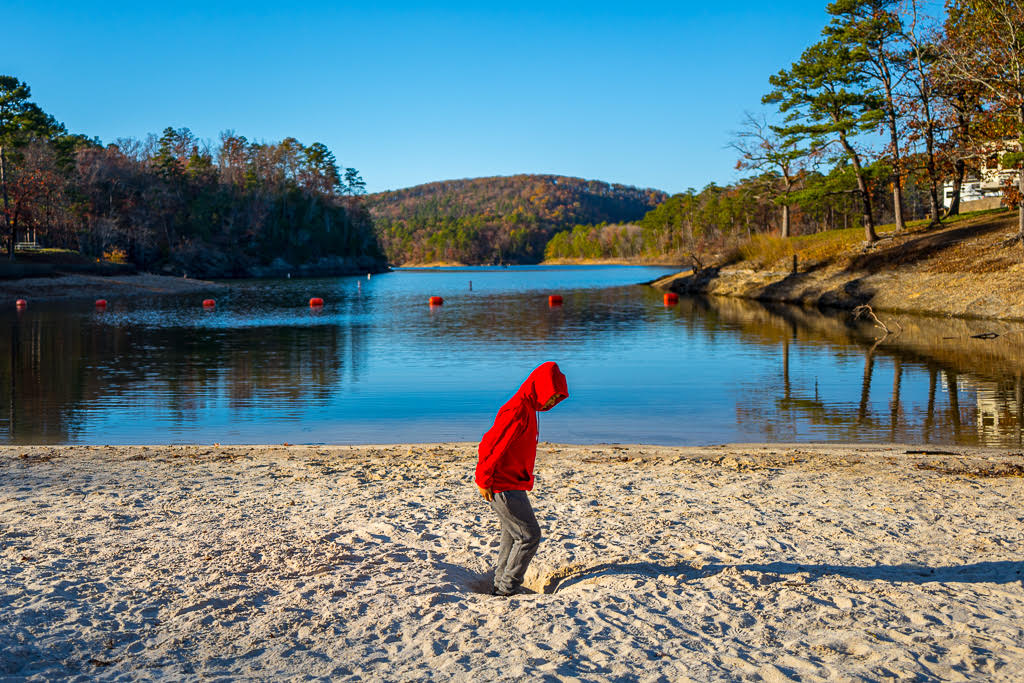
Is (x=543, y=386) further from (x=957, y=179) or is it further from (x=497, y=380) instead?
(x=957, y=179)

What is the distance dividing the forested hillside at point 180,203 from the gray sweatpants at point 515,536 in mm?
70201

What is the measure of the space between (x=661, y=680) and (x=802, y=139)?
176 feet

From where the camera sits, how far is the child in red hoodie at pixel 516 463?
5.61 meters

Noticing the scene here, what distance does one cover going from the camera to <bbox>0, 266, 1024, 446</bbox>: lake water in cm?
1399

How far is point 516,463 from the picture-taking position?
19.3 feet

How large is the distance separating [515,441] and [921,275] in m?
38.1

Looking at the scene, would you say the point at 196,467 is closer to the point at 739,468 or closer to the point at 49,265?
the point at 739,468

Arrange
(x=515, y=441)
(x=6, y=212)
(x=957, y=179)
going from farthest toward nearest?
1. (x=6, y=212)
2. (x=957, y=179)
3. (x=515, y=441)

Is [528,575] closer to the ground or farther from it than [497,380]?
closer to the ground

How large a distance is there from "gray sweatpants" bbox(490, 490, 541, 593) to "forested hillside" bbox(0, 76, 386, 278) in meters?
70.2

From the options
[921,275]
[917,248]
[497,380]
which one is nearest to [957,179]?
[917,248]

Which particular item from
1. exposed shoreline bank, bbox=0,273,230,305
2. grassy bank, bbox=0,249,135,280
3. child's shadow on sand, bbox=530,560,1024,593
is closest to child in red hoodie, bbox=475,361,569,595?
child's shadow on sand, bbox=530,560,1024,593

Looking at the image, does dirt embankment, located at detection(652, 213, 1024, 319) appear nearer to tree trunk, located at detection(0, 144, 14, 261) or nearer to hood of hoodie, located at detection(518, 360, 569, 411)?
hood of hoodie, located at detection(518, 360, 569, 411)

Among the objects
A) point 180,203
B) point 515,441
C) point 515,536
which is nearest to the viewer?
point 515,441
